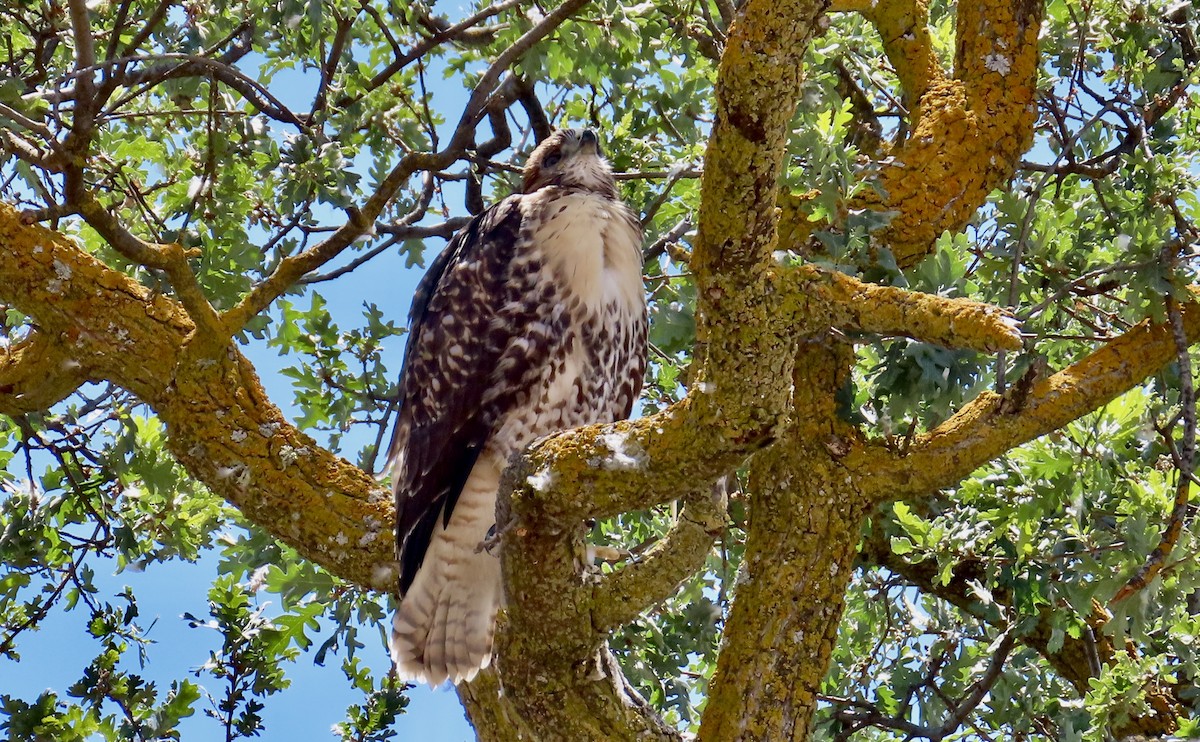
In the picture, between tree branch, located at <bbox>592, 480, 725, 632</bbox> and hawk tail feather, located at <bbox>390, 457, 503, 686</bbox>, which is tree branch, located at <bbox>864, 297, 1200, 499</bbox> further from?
hawk tail feather, located at <bbox>390, 457, 503, 686</bbox>

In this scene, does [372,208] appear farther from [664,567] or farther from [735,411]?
[735,411]

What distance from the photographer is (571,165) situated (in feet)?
16.8

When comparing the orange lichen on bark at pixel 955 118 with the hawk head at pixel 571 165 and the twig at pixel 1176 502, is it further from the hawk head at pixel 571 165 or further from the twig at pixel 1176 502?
the hawk head at pixel 571 165

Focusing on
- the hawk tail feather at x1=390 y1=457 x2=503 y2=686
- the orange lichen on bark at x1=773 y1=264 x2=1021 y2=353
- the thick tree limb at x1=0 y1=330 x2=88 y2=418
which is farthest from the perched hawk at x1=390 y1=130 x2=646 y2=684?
the orange lichen on bark at x1=773 y1=264 x2=1021 y2=353

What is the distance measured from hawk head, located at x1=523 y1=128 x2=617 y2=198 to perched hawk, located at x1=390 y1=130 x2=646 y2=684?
1.37 feet

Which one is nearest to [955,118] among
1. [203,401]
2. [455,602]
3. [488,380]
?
[488,380]

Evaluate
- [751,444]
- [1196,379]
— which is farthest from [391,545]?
[1196,379]

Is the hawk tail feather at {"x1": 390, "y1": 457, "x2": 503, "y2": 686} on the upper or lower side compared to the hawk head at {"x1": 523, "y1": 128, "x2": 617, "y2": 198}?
lower

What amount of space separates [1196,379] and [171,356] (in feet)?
11.4

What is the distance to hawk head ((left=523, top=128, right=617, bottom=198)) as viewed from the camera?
5026 mm

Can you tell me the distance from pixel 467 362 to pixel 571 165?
46.8 inches

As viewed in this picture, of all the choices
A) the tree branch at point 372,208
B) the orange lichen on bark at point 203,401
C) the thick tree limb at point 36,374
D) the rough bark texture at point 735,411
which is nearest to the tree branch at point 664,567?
the rough bark texture at point 735,411

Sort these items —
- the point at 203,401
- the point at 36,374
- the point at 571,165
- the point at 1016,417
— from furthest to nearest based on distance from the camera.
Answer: the point at 571,165 < the point at 36,374 < the point at 203,401 < the point at 1016,417

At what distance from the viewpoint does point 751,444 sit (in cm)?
292
